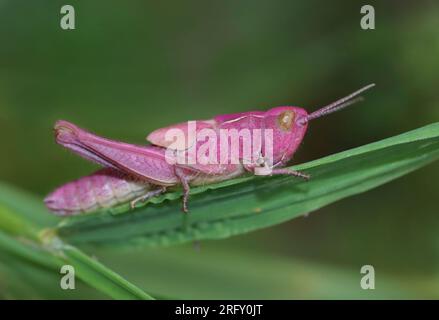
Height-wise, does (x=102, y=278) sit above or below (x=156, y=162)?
below

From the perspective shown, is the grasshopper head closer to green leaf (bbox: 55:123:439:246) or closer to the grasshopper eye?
the grasshopper eye

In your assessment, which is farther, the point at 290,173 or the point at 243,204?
the point at 243,204

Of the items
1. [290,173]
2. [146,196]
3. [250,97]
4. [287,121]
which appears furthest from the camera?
[250,97]

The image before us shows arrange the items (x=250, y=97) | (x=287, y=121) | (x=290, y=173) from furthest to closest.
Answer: (x=250, y=97)
(x=287, y=121)
(x=290, y=173)

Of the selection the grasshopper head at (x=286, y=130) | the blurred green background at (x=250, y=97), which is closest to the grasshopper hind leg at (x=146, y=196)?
the grasshopper head at (x=286, y=130)

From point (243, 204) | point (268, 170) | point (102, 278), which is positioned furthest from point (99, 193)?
point (268, 170)

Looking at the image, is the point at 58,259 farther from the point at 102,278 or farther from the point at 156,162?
the point at 156,162
